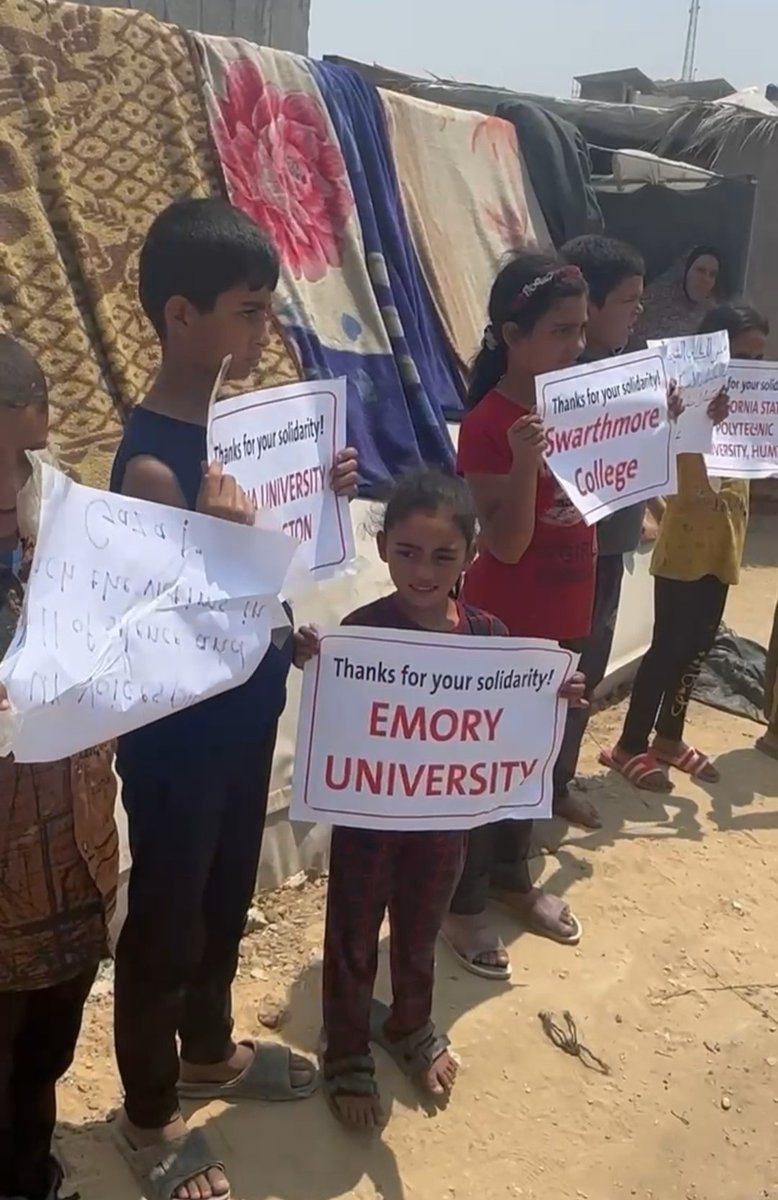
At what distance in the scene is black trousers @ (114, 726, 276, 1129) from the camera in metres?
1.70

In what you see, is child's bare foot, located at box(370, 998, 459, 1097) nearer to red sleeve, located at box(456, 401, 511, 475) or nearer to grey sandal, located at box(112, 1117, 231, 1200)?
grey sandal, located at box(112, 1117, 231, 1200)

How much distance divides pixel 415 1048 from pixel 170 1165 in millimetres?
559

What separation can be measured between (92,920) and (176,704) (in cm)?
40

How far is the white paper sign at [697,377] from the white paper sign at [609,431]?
123 millimetres

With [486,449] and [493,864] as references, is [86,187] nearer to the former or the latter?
[486,449]

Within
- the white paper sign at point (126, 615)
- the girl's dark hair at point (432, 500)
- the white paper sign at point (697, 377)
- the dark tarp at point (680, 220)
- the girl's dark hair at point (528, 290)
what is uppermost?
the dark tarp at point (680, 220)

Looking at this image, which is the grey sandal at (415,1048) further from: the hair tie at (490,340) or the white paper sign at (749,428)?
the white paper sign at (749,428)

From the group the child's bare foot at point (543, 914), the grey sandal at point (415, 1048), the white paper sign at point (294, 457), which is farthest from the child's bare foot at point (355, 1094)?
the white paper sign at point (294, 457)

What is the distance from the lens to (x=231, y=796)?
1.78 m

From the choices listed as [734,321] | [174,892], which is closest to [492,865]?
[174,892]

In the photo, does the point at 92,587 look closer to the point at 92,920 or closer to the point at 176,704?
the point at 176,704

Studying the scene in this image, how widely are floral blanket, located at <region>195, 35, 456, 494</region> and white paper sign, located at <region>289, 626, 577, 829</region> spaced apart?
118 centimetres

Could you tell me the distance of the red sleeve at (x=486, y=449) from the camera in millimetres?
2309

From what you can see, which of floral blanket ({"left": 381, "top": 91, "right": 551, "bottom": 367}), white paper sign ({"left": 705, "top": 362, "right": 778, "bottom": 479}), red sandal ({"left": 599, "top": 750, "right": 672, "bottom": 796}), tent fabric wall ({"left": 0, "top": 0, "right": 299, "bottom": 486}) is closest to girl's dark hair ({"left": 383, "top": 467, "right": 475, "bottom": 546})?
tent fabric wall ({"left": 0, "top": 0, "right": 299, "bottom": 486})
